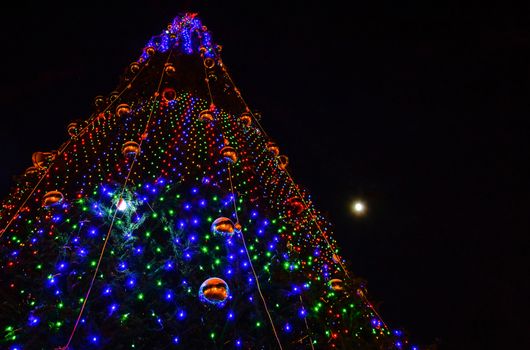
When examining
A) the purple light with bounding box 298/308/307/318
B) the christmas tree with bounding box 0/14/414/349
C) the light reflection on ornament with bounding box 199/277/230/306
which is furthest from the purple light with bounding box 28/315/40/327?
the purple light with bounding box 298/308/307/318

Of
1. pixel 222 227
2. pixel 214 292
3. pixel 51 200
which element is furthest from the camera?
pixel 51 200

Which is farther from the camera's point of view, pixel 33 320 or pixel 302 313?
pixel 302 313

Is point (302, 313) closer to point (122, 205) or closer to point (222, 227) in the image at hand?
point (222, 227)

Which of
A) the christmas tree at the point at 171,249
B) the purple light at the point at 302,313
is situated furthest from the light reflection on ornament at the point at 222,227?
the purple light at the point at 302,313

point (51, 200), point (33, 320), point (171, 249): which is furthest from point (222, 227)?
point (51, 200)

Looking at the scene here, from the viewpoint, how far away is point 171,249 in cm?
390

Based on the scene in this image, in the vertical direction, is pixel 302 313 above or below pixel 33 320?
below

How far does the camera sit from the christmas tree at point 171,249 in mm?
3188

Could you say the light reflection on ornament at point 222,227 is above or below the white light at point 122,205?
below

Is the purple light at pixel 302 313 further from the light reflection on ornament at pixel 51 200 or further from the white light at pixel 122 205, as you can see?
the light reflection on ornament at pixel 51 200

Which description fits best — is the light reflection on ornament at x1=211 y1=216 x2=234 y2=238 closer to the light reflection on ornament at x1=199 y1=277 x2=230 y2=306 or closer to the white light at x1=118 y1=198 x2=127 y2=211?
the light reflection on ornament at x1=199 y1=277 x2=230 y2=306

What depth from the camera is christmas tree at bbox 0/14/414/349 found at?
3.19m

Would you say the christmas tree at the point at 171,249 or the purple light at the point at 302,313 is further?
the purple light at the point at 302,313

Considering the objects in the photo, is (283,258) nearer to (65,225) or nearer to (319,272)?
(319,272)
